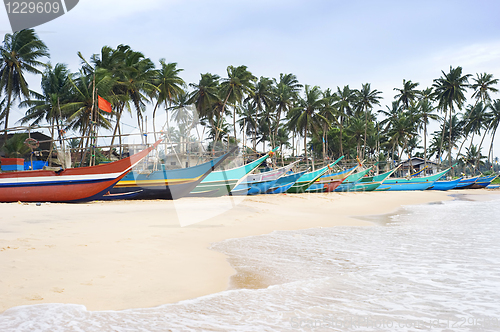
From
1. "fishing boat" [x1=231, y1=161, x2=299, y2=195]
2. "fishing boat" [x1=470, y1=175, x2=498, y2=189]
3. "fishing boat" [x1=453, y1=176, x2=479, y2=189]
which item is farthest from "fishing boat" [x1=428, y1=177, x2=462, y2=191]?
"fishing boat" [x1=231, y1=161, x2=299, y2=195]

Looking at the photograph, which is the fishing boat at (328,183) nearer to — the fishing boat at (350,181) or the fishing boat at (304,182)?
the fishing boat at (350,181)

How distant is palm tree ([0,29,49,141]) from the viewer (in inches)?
965

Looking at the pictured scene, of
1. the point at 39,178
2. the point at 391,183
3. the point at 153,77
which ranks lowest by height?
the point at 391,183

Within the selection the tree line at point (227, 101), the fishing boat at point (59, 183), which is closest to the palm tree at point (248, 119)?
the tree line at point (227, 101)

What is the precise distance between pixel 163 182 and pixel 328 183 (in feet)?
53.2

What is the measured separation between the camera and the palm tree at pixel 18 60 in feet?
80.4

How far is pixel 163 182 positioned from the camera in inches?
608

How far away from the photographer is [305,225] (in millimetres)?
9516

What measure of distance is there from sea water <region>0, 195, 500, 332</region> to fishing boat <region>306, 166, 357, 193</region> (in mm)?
20373

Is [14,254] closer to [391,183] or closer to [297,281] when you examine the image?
[297,281]

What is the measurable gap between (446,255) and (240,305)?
13.9 ft

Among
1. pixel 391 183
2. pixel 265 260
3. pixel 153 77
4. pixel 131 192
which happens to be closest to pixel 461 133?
pixel 391 183

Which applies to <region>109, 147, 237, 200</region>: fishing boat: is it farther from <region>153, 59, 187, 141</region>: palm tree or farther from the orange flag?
<region>153, 59, 187, 141</region>: palm tree

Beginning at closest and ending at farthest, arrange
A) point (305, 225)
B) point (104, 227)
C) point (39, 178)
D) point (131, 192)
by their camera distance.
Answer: point (104, 227) → point (305, 225) → point (39, 178) → point (131, 192)
